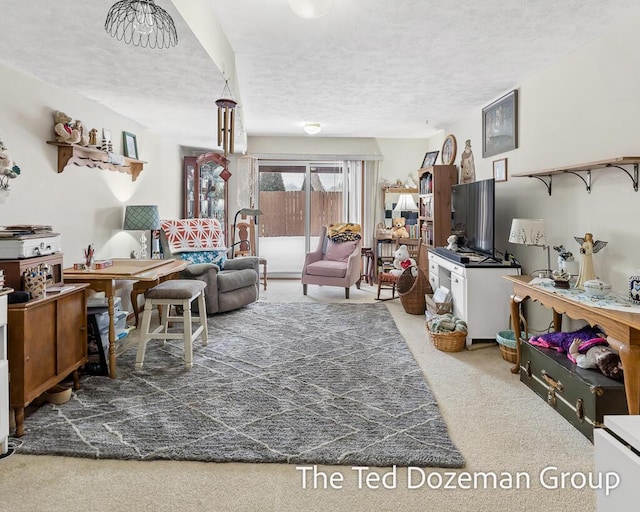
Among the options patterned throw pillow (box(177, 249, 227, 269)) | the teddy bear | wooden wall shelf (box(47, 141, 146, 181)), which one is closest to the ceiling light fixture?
the teddy bear

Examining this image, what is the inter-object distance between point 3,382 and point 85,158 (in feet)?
6.90

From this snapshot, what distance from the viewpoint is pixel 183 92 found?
10.8ft

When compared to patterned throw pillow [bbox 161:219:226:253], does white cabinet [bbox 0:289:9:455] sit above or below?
below

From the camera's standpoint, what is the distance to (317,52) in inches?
121

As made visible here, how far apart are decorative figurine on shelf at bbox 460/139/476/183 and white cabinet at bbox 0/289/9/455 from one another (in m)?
4.50

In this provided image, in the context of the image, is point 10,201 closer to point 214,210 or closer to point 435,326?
point 435,326

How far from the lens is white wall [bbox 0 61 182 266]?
2.69 m

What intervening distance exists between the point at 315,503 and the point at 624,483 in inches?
42.8

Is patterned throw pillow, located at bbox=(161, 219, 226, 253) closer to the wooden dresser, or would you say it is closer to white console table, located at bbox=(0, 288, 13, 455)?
the wooden dresser

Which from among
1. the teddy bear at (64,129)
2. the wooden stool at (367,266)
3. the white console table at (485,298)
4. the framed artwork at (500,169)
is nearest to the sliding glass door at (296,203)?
the wooden stool at (367,266)

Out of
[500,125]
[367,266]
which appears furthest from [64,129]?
[367,266]

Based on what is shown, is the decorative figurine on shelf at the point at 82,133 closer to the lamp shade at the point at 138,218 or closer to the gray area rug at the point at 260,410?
the lamp shade at the point at 138,218

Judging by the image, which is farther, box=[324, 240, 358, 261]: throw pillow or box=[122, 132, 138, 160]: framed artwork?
box=[324, 240, 358, 261]: throw pillow

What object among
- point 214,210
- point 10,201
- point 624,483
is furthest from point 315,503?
point 214,210
